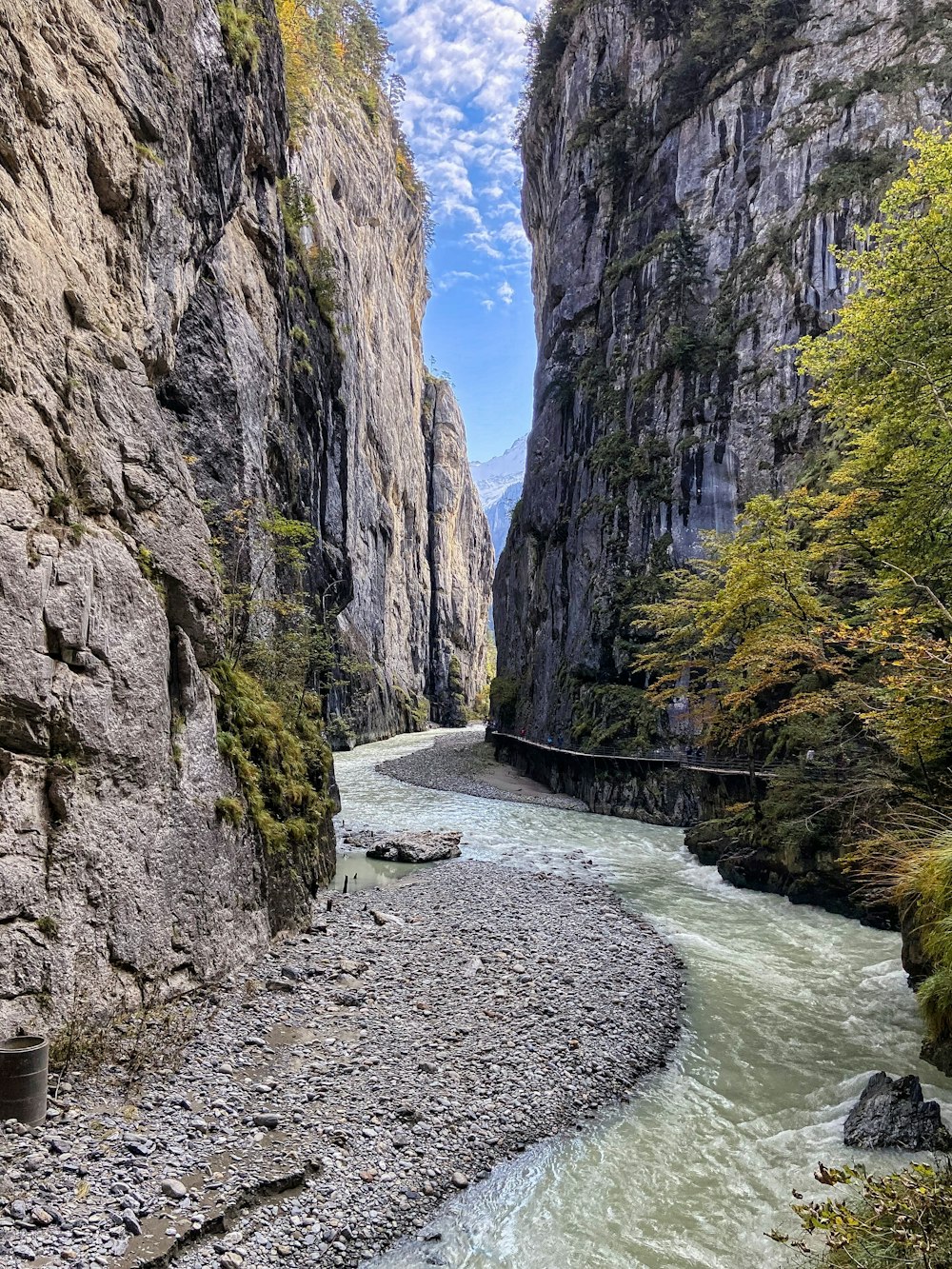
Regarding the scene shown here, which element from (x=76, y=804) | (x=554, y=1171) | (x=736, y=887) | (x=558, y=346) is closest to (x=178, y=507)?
(x=76, y=804)

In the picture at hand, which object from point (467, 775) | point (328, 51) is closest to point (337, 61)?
point (328, 51)

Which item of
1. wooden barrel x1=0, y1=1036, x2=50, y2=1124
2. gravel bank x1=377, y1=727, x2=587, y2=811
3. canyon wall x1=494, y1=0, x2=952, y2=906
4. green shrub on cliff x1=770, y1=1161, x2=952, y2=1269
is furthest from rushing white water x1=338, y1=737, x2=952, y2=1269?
gravel bank x1=377, y1=727, x2=587, y2=811

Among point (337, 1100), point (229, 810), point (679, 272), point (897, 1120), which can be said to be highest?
point (679, 272)

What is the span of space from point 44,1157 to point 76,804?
2.69 metres

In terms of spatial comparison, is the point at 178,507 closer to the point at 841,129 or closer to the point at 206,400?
the point at 206,400

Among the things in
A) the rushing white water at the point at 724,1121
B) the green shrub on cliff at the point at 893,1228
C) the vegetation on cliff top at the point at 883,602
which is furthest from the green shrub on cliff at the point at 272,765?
the vegetation on cliff top at the point at 883,602

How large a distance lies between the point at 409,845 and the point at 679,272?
30.3 m

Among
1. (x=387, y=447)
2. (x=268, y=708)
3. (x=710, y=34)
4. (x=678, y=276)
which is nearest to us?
(x=268, y=708)

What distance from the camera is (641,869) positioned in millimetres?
17016

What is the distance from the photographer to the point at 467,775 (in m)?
34.8

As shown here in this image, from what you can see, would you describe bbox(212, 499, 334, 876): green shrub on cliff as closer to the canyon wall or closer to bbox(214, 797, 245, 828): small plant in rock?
bbox(214, 797, 245, 828): small plant in rock

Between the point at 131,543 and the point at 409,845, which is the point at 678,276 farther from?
the point at 131,543

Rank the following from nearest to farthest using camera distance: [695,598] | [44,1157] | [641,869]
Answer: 1. [44,1157]
2. [641,869]
3. [695,598]

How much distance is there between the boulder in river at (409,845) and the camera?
55.2ft
